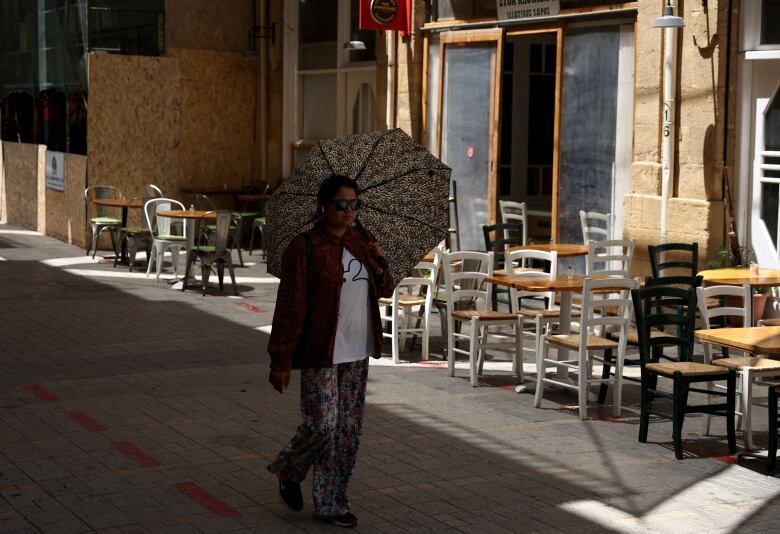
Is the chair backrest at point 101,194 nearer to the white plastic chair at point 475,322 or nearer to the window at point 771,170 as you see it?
the white plastic chair at point 475,322

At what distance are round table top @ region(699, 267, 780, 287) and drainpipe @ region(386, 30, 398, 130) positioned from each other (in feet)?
25.1

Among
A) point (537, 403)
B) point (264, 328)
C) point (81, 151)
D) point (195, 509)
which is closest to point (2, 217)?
point (81, 151)

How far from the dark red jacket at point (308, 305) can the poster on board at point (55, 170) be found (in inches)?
656

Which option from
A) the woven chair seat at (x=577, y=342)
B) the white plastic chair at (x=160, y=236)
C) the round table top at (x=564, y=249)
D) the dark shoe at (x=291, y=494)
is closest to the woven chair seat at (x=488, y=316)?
the woven chair seat at (x=577, y=342)

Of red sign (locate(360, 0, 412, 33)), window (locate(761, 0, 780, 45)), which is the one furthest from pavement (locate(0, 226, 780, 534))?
red sign (locate(360, 0, 412, 33))

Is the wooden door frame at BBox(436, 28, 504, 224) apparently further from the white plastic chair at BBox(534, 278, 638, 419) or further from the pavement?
the white plastic chair at BBox(534, 278, 638, 419)

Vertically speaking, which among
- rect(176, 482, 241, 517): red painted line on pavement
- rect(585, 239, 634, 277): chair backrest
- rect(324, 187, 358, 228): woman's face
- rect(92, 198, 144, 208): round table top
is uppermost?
rect(324, 187, 358, 228): woman's face

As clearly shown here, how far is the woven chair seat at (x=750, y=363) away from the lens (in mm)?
8984

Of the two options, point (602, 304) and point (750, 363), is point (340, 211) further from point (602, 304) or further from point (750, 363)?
point (750, 363)

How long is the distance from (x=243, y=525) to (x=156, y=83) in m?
16.2

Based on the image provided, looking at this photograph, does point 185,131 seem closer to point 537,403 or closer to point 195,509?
point 537,403

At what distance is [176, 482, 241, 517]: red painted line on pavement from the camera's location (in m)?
7.26

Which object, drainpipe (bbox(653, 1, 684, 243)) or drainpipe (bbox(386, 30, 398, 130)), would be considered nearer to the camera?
drainpipe (bbox(653, 1, 684, 243))

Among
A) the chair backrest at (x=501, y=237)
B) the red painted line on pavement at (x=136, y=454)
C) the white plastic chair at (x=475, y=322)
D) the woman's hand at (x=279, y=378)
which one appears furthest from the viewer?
the chair backrest at (x=501, y=237)
